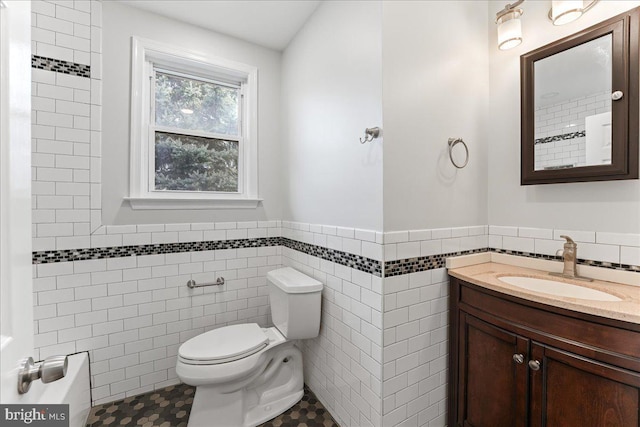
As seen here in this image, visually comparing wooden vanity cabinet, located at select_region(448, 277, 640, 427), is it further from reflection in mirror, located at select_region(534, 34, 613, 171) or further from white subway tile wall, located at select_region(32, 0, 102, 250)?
white subway tile wall, located at select_region(32, 0, 102, 250)

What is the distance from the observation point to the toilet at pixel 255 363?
4.99 feet

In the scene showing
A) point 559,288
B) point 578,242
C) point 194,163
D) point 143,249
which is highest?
point 194,163

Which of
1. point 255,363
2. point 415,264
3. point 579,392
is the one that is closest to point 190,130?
point 255,363

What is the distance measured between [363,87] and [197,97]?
1.36 meters

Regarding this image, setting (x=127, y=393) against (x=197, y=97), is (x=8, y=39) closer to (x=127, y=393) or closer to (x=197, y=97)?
(x=197, y=97)

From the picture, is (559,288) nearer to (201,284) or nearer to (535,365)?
(535,365)

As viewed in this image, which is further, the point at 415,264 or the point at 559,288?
the point at 415,264

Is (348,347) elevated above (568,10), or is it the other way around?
(568,10)

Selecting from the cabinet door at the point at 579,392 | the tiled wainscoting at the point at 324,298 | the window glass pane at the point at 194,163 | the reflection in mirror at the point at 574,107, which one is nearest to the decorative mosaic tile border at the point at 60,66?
the window glass pane at the point at 194,163

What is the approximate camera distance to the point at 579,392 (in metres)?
1.03

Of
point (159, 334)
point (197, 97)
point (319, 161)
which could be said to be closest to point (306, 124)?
point (319, 161)

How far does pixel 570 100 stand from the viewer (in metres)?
1.40

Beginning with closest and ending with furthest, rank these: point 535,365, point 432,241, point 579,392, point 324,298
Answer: point 579,392 → point 535,365 → point 432,241 → point 324,298

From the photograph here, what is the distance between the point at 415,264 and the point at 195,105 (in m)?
1.91
